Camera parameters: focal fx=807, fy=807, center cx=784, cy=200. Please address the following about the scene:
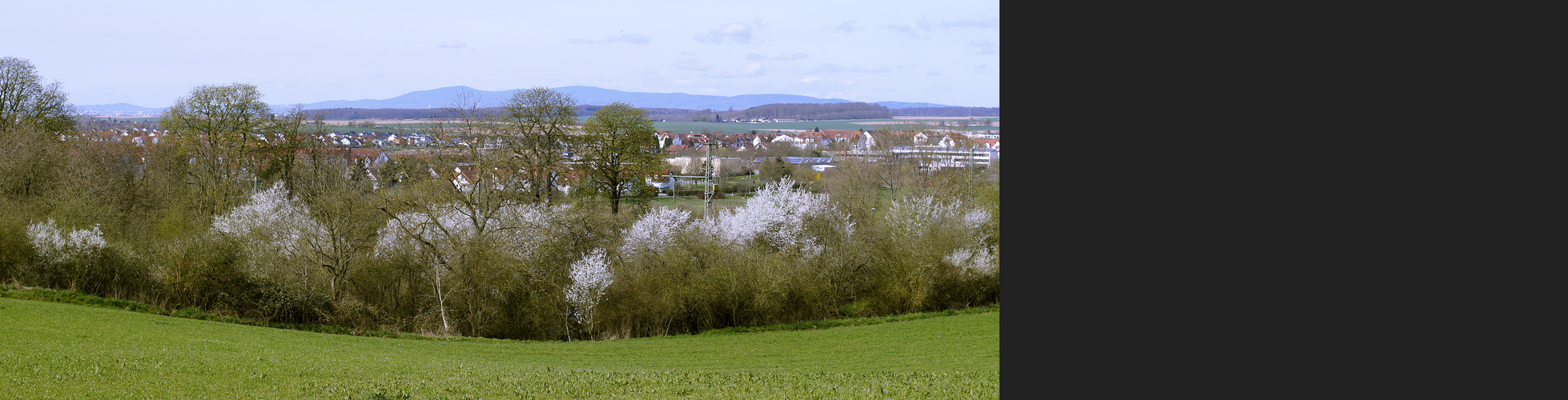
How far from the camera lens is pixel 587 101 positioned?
39312 millimetres

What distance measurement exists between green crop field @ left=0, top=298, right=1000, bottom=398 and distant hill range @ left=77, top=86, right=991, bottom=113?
37.2 feet

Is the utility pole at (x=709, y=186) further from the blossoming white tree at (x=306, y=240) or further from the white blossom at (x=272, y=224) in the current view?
the white blossom at (x=272, y=224)

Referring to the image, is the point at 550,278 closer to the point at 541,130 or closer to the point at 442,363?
the point at 541,130

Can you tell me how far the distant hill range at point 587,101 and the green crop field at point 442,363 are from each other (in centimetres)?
1134

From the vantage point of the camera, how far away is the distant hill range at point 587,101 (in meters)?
34.7

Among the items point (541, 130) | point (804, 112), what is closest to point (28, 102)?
point (541, 130)

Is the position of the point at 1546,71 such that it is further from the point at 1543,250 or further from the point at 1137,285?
the point at 1137,285

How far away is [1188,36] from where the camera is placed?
2744mm

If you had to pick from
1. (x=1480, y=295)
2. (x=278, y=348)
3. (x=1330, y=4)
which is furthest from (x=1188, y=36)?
(x=278, y=348)

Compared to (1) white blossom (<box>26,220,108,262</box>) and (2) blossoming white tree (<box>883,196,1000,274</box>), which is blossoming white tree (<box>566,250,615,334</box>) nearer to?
(2) blossoming white tree (<box>883,196,1000,274</box>)

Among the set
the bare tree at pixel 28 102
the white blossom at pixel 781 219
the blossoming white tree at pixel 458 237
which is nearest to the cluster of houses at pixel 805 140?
the white blossom at pixel 781 219

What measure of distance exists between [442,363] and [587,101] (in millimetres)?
23898

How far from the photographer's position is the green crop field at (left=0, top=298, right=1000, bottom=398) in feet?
39.5

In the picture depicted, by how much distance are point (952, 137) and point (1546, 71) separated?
137ft
